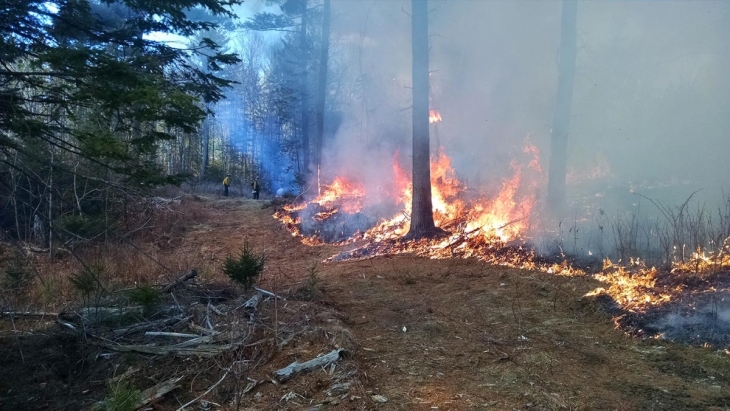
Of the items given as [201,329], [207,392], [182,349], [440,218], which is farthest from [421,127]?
[207,392]

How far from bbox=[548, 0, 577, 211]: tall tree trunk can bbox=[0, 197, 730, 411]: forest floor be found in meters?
3.29

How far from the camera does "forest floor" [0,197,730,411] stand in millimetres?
3471

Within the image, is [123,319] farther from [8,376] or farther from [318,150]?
[318,150]

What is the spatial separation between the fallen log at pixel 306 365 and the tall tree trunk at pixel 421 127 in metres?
Answer: 6.45

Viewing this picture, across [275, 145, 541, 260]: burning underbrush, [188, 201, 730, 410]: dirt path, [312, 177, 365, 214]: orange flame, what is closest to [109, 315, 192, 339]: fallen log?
[188, 201, 730, 410]: dirt path

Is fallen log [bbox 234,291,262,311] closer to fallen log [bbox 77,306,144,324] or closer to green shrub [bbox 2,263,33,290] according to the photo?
fallen log [bbox 77,306,144,324]

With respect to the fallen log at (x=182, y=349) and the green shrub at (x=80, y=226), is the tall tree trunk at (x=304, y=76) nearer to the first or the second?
the green shrub at (x=80, y=226)

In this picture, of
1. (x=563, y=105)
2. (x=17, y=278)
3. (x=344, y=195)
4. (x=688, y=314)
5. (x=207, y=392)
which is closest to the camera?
(x=207, y=392)

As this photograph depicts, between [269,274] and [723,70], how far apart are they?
14.8m

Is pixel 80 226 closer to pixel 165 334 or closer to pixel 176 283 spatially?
pixel 176 283

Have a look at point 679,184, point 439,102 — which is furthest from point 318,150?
point 679,184

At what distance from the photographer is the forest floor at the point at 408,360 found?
3.47m

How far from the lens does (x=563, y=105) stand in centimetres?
Result: 924

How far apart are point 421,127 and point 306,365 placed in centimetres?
743
